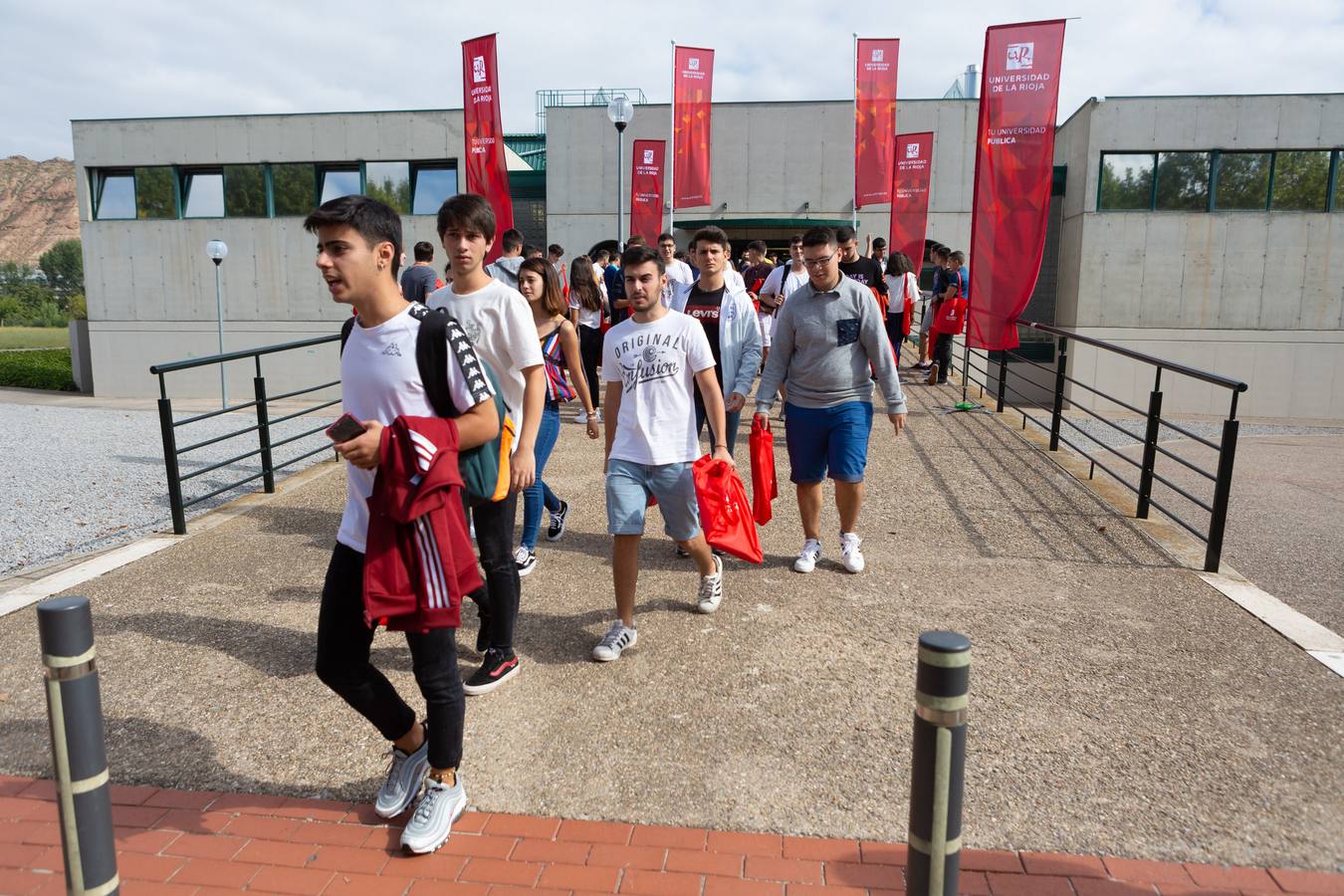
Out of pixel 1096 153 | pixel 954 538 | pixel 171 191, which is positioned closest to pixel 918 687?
pixel 954 538

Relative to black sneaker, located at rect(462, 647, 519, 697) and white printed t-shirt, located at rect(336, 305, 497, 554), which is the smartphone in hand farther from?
black sneaker, located at rect(462, 647, 519, 697)

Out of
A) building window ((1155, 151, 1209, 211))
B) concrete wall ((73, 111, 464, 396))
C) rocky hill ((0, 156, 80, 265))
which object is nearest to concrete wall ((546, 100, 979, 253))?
concrete wall ((73, 111, 464, 396))

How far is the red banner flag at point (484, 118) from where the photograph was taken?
16078 millimetres

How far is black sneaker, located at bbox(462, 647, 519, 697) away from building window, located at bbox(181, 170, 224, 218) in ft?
80.6

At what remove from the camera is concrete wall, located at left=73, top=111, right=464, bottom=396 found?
915 inches

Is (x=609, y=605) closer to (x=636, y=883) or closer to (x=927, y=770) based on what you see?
(x=636, y=883)

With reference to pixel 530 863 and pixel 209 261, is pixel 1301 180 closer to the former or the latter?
pixel 530 863

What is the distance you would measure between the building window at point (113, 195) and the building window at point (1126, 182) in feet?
82.0

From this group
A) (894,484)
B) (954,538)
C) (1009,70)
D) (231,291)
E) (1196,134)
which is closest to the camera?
(954,538)

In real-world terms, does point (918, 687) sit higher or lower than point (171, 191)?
lower

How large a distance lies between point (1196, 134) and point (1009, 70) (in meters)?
13.8

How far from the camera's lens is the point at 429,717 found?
2.76 m

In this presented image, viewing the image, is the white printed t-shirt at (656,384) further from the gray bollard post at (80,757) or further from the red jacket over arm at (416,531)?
the gray bollard post at (80,757)

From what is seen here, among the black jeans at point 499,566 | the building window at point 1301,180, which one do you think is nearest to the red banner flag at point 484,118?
the black jeans at point 499,566
